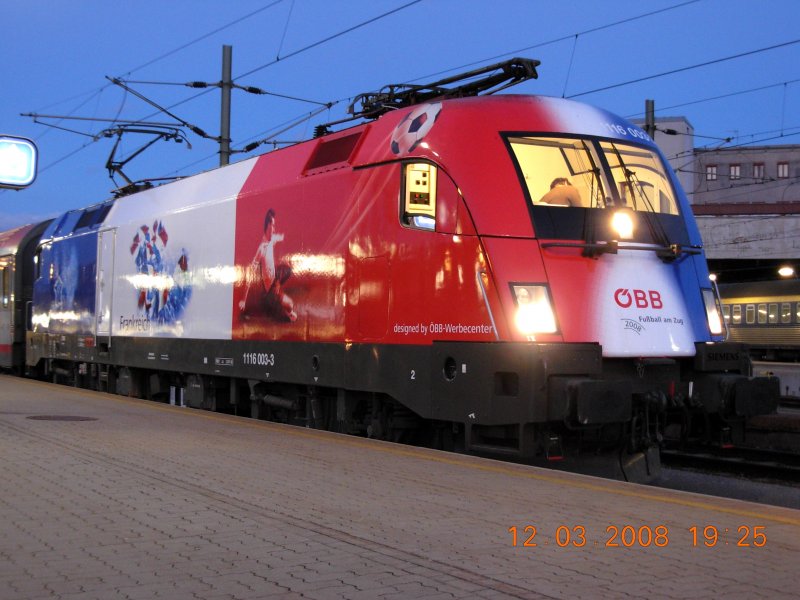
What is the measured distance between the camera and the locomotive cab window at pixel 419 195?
9.21m

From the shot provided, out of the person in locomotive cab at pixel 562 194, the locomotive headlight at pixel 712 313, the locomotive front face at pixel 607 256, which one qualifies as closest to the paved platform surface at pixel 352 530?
the locomotive front face at pixel 607 256

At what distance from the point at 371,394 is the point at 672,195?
3.75 meters

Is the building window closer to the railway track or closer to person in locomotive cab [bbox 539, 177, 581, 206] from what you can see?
the railway track

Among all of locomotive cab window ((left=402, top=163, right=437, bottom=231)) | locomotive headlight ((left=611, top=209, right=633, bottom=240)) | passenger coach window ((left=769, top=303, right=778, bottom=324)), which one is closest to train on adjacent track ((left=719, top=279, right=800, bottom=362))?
passenger coach window ((left=769, top=303, right=778, bottom=324))

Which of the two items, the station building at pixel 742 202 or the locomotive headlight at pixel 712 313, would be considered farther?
the station building at pixel 742 202

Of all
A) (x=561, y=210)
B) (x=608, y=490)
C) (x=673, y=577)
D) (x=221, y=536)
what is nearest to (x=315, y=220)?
(x=561, y=210)

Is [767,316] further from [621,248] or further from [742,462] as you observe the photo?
[621,248]

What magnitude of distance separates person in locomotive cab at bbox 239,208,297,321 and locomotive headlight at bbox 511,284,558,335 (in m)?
3.54

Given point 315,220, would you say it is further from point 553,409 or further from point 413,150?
point 553,409

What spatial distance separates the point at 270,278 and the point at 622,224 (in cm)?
460

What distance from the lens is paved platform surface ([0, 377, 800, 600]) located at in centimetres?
464

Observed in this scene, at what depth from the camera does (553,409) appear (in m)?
8.14

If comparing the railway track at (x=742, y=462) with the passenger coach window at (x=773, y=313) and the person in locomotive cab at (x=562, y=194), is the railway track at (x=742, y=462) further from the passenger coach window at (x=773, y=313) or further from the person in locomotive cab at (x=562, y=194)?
the passenger coach window at (x=773, y=313)

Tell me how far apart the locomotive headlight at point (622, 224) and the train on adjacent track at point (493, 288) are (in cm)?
1
